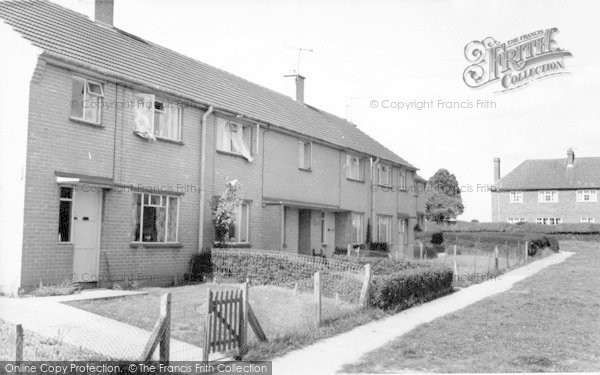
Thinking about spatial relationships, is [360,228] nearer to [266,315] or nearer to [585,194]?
[266,315]

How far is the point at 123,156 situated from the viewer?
1639cm

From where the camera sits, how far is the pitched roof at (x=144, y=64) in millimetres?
15383

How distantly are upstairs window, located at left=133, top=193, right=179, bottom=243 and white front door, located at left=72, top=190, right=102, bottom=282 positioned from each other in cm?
136

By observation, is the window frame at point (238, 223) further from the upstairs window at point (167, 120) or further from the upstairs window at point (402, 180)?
the upstairs window at point (402, 180)

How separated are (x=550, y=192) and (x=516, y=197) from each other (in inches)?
143

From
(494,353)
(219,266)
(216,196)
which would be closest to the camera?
(494,353)

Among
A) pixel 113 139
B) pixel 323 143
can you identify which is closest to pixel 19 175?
pixel 113 139

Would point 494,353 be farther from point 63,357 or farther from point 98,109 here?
point 98,109

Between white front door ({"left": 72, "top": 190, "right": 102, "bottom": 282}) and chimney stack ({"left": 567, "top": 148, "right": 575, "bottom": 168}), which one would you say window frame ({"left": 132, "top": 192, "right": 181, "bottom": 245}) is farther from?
chimney stack ({"left": 567, "top": 148, "right": 575, "bottom": 168})

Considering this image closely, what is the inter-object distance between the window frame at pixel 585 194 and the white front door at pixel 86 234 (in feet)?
195

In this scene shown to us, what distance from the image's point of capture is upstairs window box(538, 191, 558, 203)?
64438 millimetres

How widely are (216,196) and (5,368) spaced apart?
12.8m

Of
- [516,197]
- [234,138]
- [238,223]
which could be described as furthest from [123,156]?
[516,197]

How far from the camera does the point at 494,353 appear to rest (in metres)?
9.52
